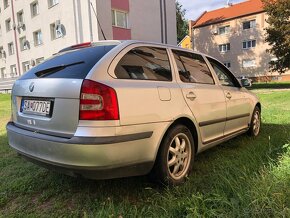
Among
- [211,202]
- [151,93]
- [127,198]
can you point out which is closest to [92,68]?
[151,93]

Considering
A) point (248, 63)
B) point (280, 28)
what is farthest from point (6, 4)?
point (248, 63)

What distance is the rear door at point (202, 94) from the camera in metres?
3.63

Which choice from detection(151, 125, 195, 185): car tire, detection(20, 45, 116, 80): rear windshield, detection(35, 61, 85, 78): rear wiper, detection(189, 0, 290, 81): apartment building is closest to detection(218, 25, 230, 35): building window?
detection(189, 0, 290, 81): apartment building

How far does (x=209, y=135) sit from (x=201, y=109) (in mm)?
448

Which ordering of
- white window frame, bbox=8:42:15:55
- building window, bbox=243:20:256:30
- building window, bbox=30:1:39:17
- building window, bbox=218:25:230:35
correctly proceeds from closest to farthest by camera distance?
1. building window, bbox=30:1:39:17
2. white window frame, bbox=8:42:15:55
3. building window, bbox=243:20:256:30
4. building window, bbox=218:25:230:35

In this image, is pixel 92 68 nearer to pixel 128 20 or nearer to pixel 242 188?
pixel 242 188

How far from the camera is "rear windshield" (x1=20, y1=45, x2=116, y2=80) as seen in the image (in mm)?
2850

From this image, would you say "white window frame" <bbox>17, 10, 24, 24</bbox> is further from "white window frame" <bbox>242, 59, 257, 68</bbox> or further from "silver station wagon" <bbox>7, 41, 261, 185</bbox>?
"white window frame" <bbox>242, 59, 257, 68</bbox>

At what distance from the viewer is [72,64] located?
303cm

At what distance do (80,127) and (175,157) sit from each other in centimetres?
125

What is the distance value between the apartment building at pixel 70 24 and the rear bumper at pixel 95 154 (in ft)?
44.5

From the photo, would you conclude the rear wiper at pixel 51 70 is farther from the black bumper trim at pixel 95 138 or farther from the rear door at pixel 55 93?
the black bumper trim at pixel 95 138

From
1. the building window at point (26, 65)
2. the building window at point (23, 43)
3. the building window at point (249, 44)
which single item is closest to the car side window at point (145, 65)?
the building window at point (23, 43)

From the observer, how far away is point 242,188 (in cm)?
280
